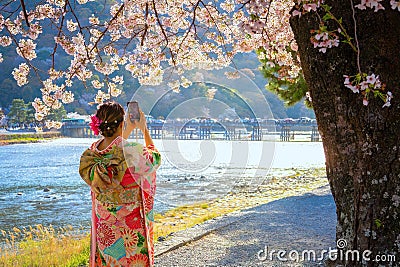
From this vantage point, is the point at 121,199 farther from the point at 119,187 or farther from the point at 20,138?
the point at 20,138

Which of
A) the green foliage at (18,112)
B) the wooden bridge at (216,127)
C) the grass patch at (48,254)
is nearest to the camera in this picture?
the wooden bridge at (216,127)

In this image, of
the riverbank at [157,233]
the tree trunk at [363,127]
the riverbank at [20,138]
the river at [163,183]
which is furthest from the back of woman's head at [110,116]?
the riverbank at [20,138]

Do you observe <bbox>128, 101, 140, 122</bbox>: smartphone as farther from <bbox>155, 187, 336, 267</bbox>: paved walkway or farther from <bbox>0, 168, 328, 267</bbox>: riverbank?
<bbox>0, 168, 328, 267</bbox>: riverbank

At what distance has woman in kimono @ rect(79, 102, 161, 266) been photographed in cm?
237

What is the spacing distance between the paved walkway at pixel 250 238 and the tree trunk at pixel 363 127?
4.97ft

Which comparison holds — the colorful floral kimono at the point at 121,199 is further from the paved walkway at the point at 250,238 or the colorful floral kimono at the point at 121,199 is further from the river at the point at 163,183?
the paved walkway at the point at 250,238

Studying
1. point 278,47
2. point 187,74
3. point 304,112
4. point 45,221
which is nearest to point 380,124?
point 278,47

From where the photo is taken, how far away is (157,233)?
5.01 metres

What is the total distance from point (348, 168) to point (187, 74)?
8.38ft

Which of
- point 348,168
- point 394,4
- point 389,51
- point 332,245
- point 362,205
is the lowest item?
point 332,245

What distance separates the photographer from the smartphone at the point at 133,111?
238cm

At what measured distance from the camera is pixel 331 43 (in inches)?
69.2

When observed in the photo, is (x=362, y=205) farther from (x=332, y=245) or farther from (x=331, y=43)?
(x=332, y=245)

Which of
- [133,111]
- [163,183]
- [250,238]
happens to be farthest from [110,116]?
[163,183]
